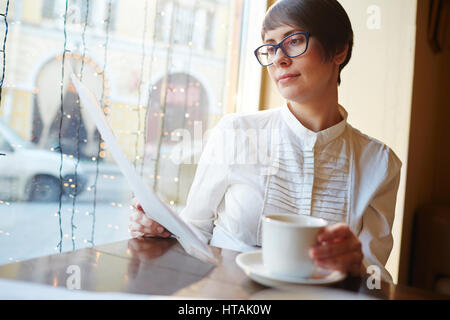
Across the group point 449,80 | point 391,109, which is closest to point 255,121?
point 391,109

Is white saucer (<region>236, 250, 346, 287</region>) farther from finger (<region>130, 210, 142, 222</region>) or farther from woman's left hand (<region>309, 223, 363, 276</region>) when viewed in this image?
finger (<region>130, 210, 142, 222</region>)

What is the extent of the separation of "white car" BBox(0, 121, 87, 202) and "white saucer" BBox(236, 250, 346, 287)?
0.97m

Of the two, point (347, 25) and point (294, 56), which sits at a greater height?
point (347, 25)

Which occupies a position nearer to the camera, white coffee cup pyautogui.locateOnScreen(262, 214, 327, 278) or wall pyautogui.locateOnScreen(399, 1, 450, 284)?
white coffee cup pyautogui.locateOnScreen(262, 214, 327, 278)

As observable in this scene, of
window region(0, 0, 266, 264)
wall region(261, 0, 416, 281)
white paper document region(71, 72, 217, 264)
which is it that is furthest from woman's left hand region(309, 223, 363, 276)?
wall region(261, 0, 416, 281)

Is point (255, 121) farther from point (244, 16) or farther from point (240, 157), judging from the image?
point (244, 16)

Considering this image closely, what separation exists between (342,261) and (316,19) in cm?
71

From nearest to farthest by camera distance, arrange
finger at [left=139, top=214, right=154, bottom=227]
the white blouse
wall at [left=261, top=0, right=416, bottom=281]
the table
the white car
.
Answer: the table → finger at [left=139, top=214, right=154, bottom=227] → the white blouse → the white car → wall at [left=261, top=0, right=416, bottom=281]

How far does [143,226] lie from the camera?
2.59 feet

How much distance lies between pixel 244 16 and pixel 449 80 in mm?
1408

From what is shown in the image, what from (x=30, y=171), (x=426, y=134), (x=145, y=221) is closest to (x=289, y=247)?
(x=145, y=221)

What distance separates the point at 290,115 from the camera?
3.67ft

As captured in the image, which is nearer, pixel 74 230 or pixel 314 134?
pixel 314 134

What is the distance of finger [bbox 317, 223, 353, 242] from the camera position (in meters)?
0.52
